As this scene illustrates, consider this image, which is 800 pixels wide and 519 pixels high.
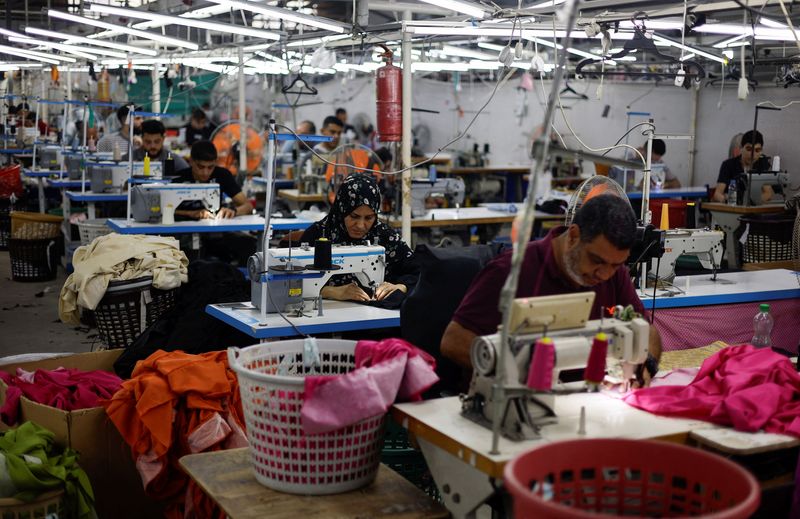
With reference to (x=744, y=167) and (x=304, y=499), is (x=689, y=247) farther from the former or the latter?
(x=744, y=167)

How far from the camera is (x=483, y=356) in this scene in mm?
2340

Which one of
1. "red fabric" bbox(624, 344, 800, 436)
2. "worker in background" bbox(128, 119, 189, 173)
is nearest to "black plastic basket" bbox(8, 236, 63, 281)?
"worker in background" bbox(128, 119, 189, 173)

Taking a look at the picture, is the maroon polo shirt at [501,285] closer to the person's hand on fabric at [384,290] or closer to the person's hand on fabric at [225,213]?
the person's hand on fabric at [384,290]

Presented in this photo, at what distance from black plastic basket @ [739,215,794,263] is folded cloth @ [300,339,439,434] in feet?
18.9

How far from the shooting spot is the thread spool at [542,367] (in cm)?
226

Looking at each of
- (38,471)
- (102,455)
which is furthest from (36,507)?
(102,455)

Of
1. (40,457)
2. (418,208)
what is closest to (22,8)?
(418,208)

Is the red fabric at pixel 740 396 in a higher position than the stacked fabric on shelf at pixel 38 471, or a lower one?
higher

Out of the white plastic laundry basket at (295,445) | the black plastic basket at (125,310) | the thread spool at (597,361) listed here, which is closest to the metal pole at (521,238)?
the thread spool at (597,361)

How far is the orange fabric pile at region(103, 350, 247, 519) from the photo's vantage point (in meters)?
3.05

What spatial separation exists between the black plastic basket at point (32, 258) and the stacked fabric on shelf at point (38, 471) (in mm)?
5987

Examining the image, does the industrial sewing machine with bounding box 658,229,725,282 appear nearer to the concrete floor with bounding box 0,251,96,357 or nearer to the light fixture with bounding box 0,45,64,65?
the concrete floor with bounding box 0,251,96,357

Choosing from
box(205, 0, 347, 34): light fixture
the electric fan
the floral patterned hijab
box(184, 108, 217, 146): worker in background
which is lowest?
the floral patterned hijab

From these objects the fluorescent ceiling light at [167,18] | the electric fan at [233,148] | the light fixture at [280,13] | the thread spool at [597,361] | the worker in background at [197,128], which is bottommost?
the thread spool at [597,361]
